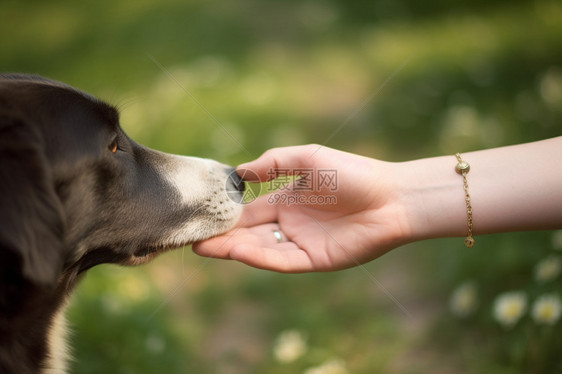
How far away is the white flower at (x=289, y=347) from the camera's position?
2939 mm

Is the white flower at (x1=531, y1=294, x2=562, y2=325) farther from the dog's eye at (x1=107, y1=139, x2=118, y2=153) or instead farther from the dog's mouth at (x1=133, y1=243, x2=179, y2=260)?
the dog's eye at (x1=107, y1=139, x2=118, y2=153)

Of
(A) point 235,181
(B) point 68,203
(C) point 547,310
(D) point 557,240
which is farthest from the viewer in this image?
(D) point 557,240

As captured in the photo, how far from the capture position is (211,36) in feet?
19.7

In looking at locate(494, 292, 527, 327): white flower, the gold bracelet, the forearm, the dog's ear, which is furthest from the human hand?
locate(494, 292, 527, 327): white flower

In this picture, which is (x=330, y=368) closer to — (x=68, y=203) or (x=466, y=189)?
(x=466, y=189)

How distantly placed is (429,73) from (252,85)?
1.87 m

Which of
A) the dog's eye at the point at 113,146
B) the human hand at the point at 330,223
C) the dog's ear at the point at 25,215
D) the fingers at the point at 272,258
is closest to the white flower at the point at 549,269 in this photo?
the human hand at the point at 330,223

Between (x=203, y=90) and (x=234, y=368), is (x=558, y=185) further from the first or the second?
(x=203, y=90)

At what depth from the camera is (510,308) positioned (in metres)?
2.77

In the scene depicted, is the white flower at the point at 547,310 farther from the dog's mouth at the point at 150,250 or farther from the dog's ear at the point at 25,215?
the dog's ear at the point at 25,215

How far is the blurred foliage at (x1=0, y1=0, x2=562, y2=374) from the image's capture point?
2998mm

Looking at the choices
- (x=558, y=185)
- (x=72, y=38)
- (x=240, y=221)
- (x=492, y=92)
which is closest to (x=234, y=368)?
(x=240, y=221)

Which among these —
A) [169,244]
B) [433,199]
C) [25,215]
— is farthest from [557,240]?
[25,215]

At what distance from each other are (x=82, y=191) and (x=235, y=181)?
75cm
